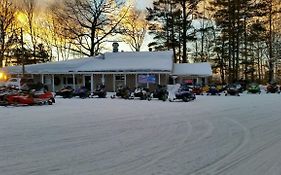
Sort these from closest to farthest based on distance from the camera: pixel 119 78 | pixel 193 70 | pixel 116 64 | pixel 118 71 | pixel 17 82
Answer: pixel 17 82 → pixel 118 71 → pixel 119 78 → pixel 116 64 → pixel 193 70

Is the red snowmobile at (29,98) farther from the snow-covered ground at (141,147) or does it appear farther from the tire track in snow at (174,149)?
the tire track in snow at (174,149)

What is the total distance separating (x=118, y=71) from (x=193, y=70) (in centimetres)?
924

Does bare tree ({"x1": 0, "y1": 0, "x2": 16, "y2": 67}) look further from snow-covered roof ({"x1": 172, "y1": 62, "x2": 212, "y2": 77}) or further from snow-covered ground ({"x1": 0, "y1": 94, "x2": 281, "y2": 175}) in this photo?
snow-covered ground ({"x1": 0, "y1": 94, "x2": 281, "y2": 175})

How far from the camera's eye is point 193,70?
43.3m

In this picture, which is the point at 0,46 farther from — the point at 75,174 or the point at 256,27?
the point at 75,174

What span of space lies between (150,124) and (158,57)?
98.3 feet

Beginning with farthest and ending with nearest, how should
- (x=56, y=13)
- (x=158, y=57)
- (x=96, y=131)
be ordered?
(x=56, y=13) < (x=158, y=57) < (x=96, y=131)

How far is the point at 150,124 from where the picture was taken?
12953mm

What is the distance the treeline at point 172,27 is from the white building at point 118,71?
31.5 feet

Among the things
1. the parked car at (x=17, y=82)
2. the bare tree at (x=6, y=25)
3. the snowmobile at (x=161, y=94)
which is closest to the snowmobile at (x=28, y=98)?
the snowmobile at (x=161, y=94)

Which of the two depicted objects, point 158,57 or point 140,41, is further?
point 140,41

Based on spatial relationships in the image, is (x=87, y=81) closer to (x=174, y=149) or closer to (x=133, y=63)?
(x=133, y=63)

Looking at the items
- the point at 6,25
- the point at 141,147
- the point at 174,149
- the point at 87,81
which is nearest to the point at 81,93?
the point at 87,81

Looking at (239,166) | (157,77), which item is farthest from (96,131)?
(157,77)
